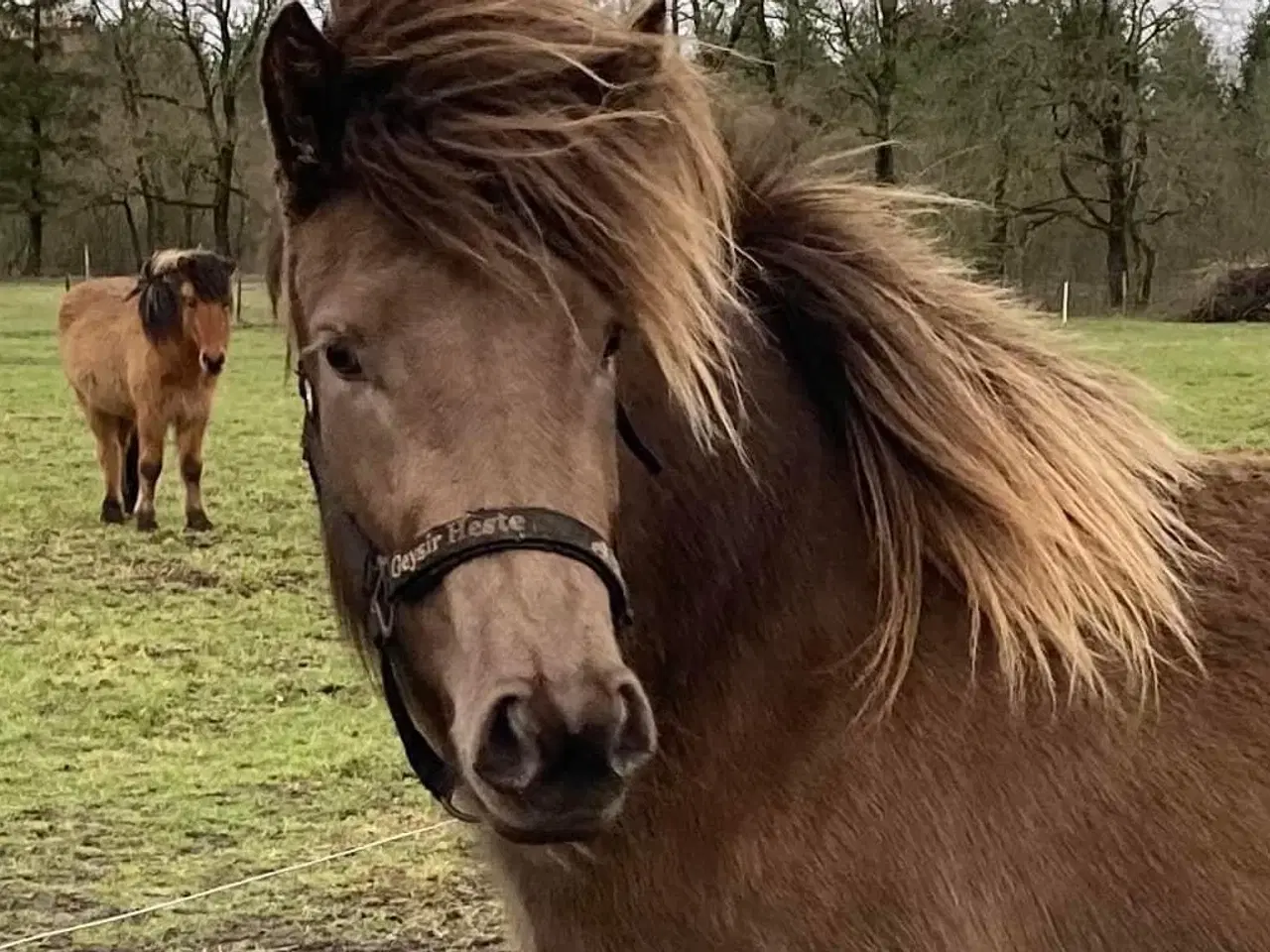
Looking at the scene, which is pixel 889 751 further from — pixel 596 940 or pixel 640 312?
pixel 640 312

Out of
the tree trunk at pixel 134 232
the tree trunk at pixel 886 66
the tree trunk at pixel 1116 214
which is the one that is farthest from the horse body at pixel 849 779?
the tree trunk at pixel 134 232

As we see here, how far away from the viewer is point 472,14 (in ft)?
6.47

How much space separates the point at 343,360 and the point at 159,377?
316 inches

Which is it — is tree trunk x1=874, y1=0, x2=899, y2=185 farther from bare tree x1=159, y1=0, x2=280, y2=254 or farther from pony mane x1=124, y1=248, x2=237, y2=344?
pony mane x1=124, y1=248, x2=237, y2=344

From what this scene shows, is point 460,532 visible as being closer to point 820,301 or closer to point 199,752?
point 820,301

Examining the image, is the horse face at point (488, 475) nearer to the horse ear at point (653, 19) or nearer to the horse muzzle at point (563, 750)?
the horse muzzle at point (563, 750)

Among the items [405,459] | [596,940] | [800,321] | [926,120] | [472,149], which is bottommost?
[596,940]

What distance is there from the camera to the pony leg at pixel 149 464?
30.6ft

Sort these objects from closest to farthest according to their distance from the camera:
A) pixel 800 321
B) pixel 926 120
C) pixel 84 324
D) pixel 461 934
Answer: pixel 800 321, pixel 461 934, pixel 84 324, pixel 926 120

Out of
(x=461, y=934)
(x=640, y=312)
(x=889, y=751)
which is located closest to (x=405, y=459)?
(x=640, y=312)

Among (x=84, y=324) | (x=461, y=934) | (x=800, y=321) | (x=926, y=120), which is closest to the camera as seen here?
(x=800, y=321)

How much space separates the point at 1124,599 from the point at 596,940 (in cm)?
84

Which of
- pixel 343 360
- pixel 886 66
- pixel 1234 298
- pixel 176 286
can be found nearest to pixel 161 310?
pixel 176 286

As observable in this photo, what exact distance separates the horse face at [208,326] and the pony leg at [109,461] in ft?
3.74
